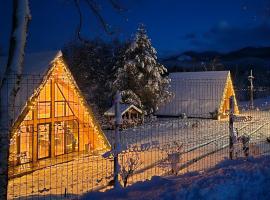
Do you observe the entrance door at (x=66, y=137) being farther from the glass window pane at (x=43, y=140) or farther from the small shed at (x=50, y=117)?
the glass window pane at (x=43, y=140)

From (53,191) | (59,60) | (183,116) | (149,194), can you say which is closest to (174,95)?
(183,116)

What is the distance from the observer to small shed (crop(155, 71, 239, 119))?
2703 cm

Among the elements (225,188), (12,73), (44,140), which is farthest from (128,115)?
(225,188)

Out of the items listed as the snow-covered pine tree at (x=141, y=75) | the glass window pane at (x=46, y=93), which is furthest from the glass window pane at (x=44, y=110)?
the snow-covered pine tree at (x=141, y=75)

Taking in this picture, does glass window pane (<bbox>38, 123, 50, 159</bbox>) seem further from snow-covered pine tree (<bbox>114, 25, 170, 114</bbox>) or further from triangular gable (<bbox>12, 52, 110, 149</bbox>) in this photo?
snow-covered pine tree (<bbox>114, 25, 170, 114</bbox>)

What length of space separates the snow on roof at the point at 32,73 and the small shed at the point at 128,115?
7740 millimetres

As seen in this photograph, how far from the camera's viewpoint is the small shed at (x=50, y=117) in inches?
458

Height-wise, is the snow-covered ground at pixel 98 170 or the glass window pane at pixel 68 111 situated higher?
the glass window pane at pixel 68 111

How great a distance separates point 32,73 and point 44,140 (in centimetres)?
263

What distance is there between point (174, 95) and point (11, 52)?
78.9 ft

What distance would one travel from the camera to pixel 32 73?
1213 cm

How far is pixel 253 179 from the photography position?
15.4 feet

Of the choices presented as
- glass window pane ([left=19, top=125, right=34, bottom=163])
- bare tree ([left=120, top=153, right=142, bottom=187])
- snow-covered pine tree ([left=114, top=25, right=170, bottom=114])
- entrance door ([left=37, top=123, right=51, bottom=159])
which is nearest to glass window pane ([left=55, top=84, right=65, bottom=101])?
entrance door ([left=37, top=123, right=51, bottom=159])

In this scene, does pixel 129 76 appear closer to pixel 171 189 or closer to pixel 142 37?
pixel 142 37
